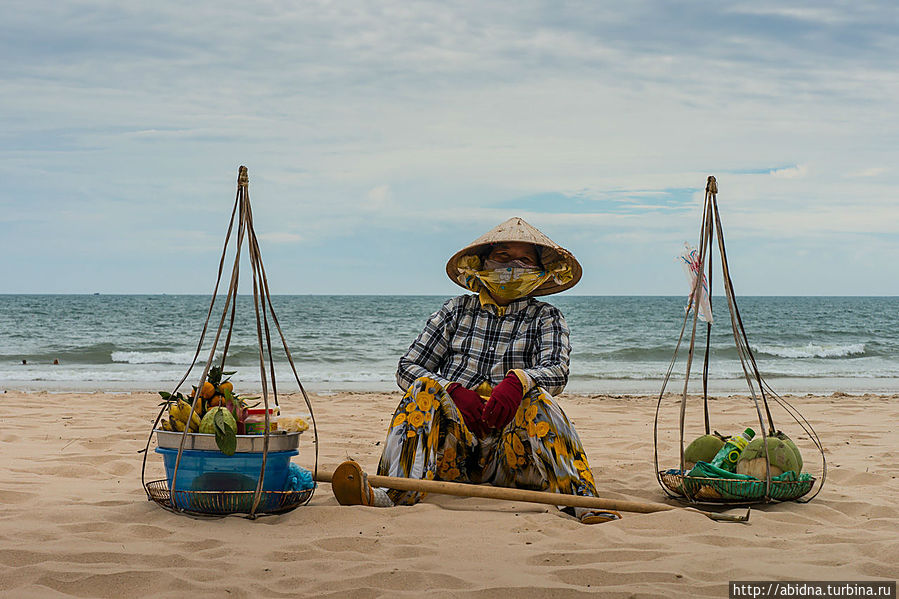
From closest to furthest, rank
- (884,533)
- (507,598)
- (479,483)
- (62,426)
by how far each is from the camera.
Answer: (507,598) < (884,533) < (479,483) < (62,426)

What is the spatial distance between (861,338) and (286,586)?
23.7 metres

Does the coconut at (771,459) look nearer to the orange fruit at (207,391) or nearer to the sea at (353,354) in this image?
the orange fruit at (207,391)

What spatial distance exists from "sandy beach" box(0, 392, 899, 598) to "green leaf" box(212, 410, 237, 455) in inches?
11.7

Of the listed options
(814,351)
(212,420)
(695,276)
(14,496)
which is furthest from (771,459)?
(814,351)

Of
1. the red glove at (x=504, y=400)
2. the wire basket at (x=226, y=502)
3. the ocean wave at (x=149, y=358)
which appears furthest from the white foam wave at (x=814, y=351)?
the wire basket at (x=226, y=502)

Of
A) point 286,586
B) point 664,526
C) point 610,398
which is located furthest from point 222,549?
point 610,398

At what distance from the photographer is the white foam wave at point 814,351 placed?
17328 millimetres

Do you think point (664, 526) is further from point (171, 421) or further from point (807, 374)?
point (807, 374)

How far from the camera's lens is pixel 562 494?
3.25m

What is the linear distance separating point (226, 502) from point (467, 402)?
1085mm

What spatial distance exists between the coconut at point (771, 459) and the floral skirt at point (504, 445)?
0.71 m

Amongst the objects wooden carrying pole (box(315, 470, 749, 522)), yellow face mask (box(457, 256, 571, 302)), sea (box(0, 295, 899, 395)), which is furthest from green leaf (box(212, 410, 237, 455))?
sea (box(0, 295, 899, 395))

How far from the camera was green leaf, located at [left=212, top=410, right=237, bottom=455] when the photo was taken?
293 cm

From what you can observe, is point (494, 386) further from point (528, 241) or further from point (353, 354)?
point (353, 354)
